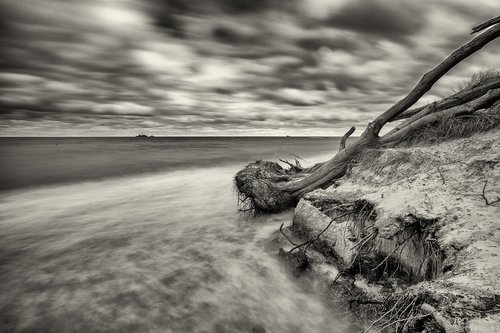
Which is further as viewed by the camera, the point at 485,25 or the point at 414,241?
the point at 485,25

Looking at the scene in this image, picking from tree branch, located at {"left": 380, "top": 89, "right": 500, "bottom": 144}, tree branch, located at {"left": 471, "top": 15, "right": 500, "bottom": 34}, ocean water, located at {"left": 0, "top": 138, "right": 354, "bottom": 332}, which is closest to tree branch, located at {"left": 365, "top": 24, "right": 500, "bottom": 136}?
tree branch, located at {"left": 380, "top": 89, "right": 500, "bottom": 144}

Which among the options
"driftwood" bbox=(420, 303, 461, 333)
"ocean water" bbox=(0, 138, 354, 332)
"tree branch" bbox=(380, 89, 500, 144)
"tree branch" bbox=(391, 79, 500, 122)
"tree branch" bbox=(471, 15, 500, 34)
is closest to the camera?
"driftwood" bbox=(420, 303, 461, 333)

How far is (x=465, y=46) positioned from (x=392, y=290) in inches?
180

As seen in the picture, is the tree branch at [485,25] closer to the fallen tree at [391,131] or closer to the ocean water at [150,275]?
the fallen tree at [391,131]

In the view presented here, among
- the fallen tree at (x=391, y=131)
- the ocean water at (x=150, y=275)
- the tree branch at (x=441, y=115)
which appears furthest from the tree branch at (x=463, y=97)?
the ocean water at (x=150, y=275)

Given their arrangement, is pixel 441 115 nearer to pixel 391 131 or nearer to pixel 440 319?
pixel 391 131

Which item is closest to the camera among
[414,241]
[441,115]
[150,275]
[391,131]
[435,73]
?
[414,241]

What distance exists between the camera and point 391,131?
20.3ft

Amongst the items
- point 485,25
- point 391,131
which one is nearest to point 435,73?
point 485,25

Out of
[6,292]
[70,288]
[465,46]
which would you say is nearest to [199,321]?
[70,288]

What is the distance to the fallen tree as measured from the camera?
4.88 meters

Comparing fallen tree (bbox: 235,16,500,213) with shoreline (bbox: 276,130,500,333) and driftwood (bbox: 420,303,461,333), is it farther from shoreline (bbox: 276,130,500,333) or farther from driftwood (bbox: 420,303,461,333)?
driftwood (bbox: 420,303,461,333)

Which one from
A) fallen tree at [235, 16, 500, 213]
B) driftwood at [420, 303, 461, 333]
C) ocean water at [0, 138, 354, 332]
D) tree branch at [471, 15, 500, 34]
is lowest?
ocean water at [0, 138, 354, 332]

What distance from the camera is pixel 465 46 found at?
→ 4961 mm
